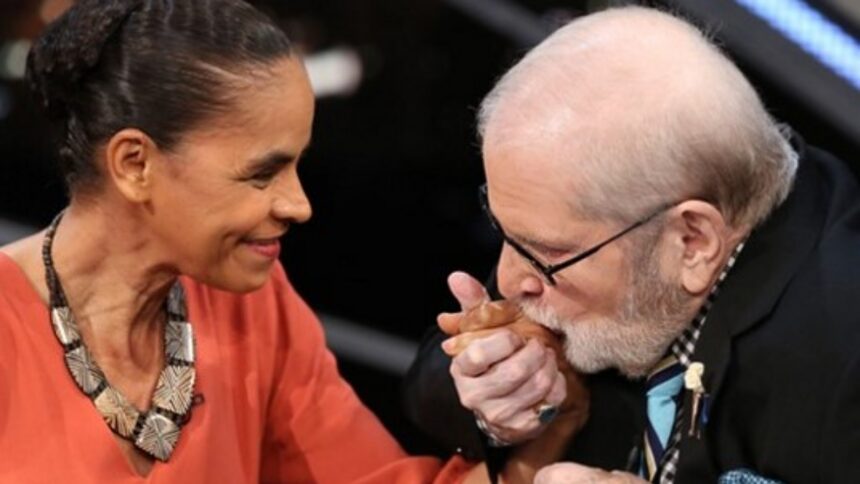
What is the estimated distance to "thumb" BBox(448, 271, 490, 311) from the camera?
2137mm

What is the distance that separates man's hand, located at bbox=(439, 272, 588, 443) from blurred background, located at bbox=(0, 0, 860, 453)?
1272 millimetres

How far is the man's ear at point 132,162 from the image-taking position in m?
1.98

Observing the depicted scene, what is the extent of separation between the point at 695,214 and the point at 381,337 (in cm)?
172

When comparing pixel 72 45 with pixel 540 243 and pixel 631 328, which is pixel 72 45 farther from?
pixel 631 328

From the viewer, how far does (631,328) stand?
2066mm

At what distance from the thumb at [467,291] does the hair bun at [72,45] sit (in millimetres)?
496

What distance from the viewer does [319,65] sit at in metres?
3.50

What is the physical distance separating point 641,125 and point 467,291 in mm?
326

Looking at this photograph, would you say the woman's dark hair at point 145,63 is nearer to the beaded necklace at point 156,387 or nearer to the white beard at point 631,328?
the beaded necklace at point 156,387

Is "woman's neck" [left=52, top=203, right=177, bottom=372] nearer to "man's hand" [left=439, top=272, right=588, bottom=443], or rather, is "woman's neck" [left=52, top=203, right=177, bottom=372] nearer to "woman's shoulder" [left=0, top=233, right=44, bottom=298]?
"woman's shoulder" [left=0, top=233, right=44, bottom=298]

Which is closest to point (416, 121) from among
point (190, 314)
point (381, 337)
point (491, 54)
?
point (491, 54)

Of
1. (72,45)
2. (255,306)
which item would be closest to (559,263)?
(255,306)

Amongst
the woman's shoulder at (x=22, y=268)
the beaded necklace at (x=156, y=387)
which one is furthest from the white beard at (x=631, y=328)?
the woman's shoulder at (x=22, y=268)

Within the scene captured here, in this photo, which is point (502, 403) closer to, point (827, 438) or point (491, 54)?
point (827, 438)
